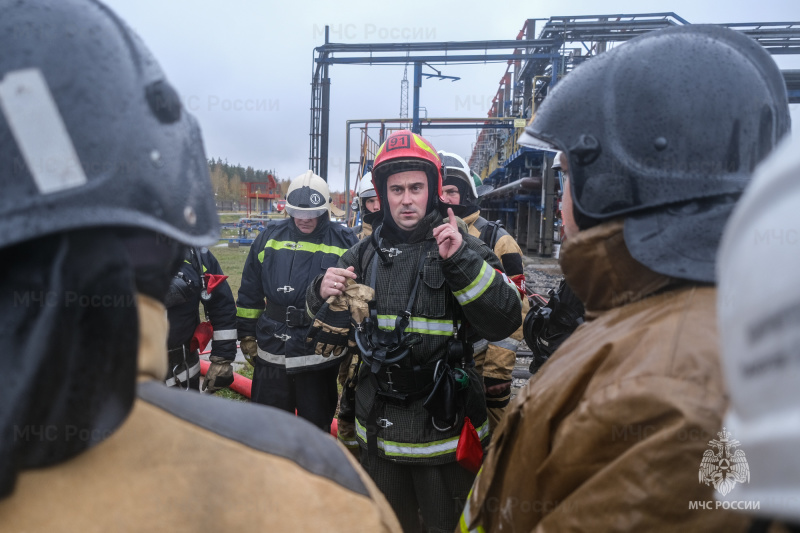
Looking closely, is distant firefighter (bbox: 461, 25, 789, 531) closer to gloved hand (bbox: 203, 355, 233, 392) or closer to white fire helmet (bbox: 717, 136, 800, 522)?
white fire helmet (bbox: 717, 136, 800, 522)

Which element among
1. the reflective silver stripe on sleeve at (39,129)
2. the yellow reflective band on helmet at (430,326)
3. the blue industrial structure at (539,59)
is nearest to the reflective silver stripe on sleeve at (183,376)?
the yellow reflective band on helmet at (430,326)

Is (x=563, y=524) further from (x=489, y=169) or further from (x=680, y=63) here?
(x=489, y=169)

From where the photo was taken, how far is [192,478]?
→ 0.68 meters

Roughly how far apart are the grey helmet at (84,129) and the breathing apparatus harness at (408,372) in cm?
165

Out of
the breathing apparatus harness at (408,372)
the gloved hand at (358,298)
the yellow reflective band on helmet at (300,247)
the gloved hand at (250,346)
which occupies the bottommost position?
the gloved hand at (250,346)

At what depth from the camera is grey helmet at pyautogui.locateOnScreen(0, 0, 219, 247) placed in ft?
2.06

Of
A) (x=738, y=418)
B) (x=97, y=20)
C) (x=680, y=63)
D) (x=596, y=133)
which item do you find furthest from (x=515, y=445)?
(x=97, y=20)

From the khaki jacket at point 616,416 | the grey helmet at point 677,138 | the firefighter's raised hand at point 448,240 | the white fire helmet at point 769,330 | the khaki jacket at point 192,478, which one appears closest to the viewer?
the white fire helmet at point 769,330

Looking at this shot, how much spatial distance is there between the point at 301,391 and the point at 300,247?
1.21m

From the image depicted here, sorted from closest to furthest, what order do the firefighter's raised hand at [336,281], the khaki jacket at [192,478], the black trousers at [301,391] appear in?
the khaki jacket at [192,478] → the firefighter's raised hand at [336,281] → the black trousers at [301,391]

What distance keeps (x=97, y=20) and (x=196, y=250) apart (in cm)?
307

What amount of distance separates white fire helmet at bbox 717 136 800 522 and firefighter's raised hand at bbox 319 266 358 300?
2121 millimetres

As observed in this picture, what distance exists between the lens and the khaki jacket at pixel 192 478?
0.61 meters

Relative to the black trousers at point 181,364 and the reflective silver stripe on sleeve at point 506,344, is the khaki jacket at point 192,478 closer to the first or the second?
the black trousers at point 181,364
